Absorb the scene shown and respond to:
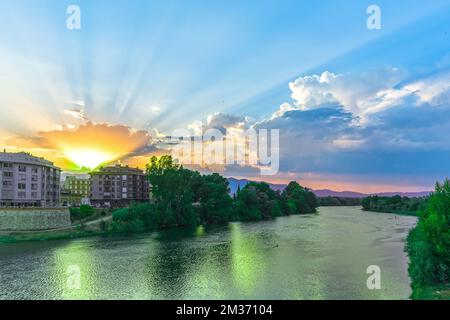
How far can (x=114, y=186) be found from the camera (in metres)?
107

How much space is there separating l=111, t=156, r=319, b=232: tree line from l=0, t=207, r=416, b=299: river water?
18.5m

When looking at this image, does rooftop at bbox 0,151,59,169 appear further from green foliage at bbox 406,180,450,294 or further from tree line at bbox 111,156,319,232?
green foliage at bbox 406,180,450,294

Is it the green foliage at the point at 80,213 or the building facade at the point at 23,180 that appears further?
the green foliage at the point at 80,213

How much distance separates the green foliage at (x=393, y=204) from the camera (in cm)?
11781

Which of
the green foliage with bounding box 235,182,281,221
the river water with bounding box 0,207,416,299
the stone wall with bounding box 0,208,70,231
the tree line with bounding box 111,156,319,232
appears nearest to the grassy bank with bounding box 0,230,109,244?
the stone wall with bounding box 0,208,70,231

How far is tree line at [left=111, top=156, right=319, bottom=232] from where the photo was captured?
71.8 meters

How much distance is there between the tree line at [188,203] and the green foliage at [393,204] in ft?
128

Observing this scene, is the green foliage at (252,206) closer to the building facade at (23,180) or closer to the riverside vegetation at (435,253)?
the building facade at (23,180)

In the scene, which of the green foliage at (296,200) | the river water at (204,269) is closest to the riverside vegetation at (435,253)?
the river water at (204,269)

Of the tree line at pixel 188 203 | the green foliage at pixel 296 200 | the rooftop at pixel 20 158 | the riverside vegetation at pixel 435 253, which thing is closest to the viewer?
the riverside vegetation at pixel 435 253

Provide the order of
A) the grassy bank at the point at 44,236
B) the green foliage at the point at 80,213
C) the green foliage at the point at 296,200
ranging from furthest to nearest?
1. the green foliage at the point at 296,200
2. the green foliage at the point at 80,213
3. the grassy bank at the point at 44,236

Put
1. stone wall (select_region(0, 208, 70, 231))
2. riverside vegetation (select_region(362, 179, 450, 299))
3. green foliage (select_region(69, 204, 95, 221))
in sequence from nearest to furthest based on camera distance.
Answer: riverside vegetation (select_region(362, 179, 450, 299))
stone wall (select_region(0, 208, 70, 231))
green foliage (select_region(69, 204, 95, 221))
